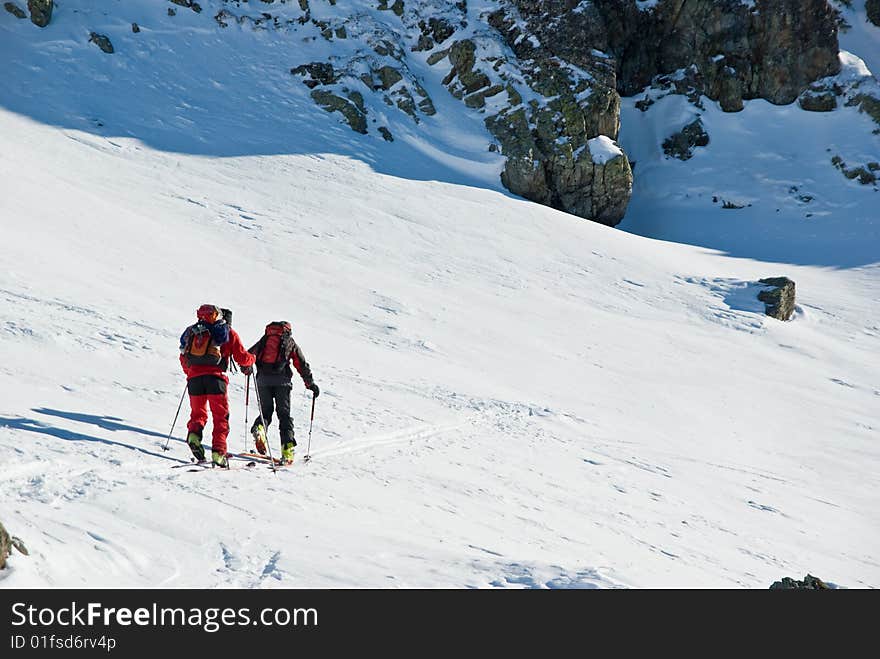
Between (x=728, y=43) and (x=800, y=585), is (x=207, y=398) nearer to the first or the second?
(x=800, y=585)

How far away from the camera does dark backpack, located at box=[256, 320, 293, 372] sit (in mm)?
8617

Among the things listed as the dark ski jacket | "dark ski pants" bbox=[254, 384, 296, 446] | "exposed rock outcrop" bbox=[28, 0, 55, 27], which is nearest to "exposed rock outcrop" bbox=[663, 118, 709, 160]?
"exposed rock outcrop" bbox=[28, 0, 55, 27]

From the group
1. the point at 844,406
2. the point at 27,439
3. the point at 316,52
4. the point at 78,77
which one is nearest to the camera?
the point at 27,439

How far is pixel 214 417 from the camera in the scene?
796 cm

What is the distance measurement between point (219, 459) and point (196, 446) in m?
0.26

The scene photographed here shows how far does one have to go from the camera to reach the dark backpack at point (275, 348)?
28.3 feet

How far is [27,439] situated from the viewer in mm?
6895

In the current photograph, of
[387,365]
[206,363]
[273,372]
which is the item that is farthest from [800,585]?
[387,365]

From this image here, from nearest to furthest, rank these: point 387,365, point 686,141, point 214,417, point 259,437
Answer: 1. point 214,417
2. point 259,437
3. point 387,365
4. point 686,141

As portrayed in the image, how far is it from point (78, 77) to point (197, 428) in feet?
88.1

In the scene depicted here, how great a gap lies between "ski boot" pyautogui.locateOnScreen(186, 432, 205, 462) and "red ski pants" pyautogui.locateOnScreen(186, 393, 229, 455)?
0.06 m

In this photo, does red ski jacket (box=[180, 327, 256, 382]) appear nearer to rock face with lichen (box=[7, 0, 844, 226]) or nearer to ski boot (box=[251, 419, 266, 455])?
ski boot (box=[251, 419, 266, 455])
